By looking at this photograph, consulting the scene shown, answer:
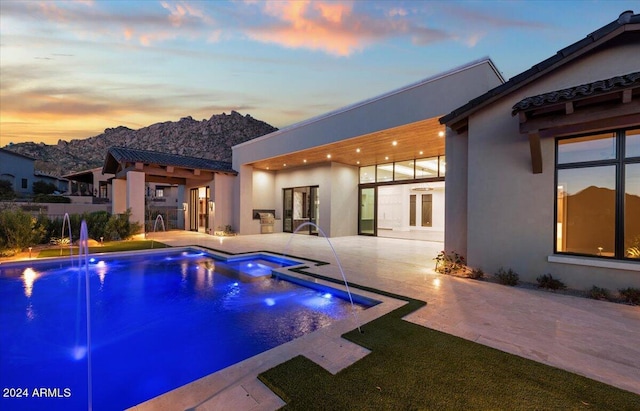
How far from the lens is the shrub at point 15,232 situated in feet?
25.6

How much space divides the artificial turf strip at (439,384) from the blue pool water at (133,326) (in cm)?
127

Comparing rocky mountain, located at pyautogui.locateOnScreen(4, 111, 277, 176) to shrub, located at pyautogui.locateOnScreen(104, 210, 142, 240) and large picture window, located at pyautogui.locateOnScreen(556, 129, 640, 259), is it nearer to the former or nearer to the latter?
shrub, located at pyautogui.locateOnScreen(104, 210, 142, 240)

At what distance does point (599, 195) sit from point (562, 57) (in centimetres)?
255

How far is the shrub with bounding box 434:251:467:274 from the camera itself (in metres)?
6.22

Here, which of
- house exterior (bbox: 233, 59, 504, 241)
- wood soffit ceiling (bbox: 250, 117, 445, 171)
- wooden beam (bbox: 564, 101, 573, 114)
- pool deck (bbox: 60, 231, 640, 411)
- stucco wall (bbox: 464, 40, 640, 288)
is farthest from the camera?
wood soffit ceiling (bbox: 250, 117, 445, 171)

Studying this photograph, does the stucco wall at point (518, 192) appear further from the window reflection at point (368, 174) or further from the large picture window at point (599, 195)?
the window reflection at point (368, 174)

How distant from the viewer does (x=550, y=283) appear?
4922 millimetres

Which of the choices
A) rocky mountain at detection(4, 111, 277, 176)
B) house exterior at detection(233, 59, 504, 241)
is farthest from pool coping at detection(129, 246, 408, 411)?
rocky mountain at detection(4, 111, 277, 176)

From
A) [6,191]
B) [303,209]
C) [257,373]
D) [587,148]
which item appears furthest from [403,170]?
[6,191]

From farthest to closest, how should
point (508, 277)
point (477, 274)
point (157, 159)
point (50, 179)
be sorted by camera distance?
point (50, 179)
point (157, 159)
point (477, 274)
point (508, 277)

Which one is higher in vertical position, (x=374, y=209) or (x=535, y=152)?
(x=535, y=152)

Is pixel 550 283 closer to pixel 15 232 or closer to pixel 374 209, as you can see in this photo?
pixel 374 209

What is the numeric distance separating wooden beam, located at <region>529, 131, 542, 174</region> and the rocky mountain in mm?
44295

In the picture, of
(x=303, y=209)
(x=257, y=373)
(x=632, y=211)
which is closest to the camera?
(x=257, y=373)
